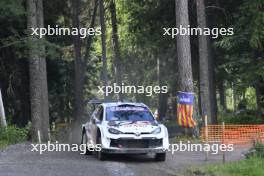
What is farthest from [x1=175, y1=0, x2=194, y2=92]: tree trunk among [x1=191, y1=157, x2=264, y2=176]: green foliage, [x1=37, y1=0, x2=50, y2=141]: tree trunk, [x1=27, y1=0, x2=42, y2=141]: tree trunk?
[x1=191, y1=157, x2=264, y2=176]: green foliage

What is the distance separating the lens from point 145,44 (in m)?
40.3

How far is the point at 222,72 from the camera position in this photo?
37.8 metres

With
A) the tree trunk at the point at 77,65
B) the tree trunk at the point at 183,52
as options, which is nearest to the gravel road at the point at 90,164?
the tree trunk at the point at 183,52

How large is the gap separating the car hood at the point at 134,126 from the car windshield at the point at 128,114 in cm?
72

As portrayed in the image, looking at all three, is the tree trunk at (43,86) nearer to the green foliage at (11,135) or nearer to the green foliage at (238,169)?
the green foliage at (11,135)

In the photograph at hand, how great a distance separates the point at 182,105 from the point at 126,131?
4018mm

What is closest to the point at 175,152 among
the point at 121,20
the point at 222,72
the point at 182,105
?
the point at 182,105

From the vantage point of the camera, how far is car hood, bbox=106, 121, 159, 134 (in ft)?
56.9

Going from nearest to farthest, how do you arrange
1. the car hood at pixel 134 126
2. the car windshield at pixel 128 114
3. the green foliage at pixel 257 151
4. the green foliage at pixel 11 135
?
the green foliage at pixel 257 151, the car hood at pixel 134 126, the car windshield at pixel 128 114, the green foliage at pixel 11 135

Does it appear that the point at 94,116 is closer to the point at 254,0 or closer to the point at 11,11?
the point at 11,11

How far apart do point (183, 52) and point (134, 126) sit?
996 centimetres

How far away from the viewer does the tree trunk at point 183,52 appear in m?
26.3

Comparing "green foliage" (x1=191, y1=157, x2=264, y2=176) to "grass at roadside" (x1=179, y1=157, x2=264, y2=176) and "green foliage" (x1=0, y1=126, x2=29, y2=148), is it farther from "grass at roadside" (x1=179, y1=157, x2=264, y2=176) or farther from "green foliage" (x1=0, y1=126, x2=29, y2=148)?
"green foliage" (x1=0, y1=126, x2=29, y2=148)

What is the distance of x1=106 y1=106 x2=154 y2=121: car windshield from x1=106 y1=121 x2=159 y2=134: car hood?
715 millimetres
